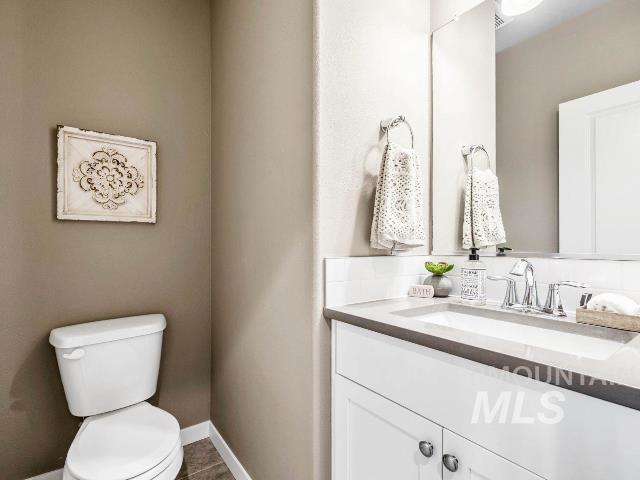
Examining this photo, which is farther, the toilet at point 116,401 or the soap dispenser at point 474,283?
the soap dispenser at point 474,283

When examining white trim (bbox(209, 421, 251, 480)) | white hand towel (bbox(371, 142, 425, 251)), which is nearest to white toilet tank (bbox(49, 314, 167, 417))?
white trim (bbox(209, 421, 251, 480))

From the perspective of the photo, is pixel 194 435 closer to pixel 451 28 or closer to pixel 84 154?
pixel 84 154

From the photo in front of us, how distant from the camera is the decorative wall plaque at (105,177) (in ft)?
4.80

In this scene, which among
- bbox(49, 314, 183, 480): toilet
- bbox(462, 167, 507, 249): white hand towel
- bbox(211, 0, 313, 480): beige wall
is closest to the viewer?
bbox(49, 314, 183, 480): toilet

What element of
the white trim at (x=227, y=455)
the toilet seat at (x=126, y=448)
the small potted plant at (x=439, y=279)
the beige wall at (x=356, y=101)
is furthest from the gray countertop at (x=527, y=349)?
the white trim at (x=227, y=455)

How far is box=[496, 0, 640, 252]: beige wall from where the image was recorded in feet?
3.21

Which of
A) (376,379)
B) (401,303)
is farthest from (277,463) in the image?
(401,303)

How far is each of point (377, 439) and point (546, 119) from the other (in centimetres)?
115

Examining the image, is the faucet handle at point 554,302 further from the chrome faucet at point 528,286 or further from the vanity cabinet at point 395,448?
the vanity cabinet at point 395,448

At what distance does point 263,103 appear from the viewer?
139 centimetres

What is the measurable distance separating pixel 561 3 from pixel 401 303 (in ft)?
3.72

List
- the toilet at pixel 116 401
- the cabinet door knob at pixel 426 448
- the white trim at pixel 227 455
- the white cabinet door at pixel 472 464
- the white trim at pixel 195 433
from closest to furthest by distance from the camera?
the white cabinet door at pixel 472 464 < the cabinet door knob at pixel 426 448 < the toilet at pixel 116 401 < the white trim at pixel 227 455 < the white trim at pixel 195 433

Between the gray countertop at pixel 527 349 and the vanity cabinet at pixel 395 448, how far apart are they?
197 millimetres

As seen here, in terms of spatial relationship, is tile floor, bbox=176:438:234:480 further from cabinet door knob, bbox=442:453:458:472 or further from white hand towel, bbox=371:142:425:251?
white hand towel, bbox=371:142:425:251
